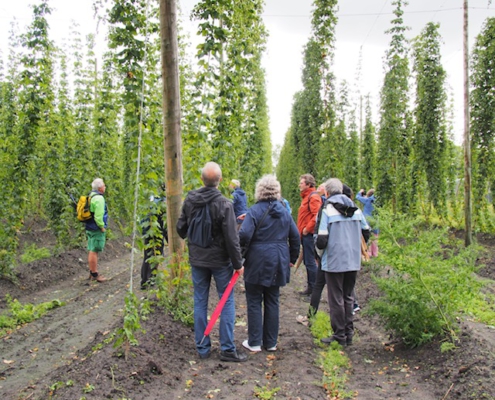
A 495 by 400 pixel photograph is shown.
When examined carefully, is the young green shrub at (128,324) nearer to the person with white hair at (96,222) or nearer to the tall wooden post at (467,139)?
the person with white hair at (96,222)

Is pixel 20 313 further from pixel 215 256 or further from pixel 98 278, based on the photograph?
pixel 215 256

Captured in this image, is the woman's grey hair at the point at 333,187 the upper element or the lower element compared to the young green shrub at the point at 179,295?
Result: upper

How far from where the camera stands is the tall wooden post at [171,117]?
5.61m

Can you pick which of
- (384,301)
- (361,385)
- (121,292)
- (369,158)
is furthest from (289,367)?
(369,158)

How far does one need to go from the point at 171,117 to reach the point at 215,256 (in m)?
2.06

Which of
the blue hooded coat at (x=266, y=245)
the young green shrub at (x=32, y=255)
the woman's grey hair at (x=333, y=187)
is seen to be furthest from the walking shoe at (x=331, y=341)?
the young green shrub at (x=32, y=255)

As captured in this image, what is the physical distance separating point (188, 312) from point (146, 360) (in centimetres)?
165

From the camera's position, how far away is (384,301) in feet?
17.7

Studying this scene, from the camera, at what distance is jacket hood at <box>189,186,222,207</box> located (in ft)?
15.8

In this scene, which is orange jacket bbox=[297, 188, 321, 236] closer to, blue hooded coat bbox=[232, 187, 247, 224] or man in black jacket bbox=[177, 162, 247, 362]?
blue hooded coat bbox=[232, 187, 247, 224]

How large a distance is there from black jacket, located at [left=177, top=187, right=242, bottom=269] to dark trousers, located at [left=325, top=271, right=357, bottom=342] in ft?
4.80

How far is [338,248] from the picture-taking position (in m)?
5.47

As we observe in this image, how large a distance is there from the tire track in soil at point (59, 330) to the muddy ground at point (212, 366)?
0.06 ft

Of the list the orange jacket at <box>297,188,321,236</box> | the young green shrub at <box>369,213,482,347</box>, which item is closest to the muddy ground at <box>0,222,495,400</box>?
the young green shrub at <box>369,213,482,347</box>
